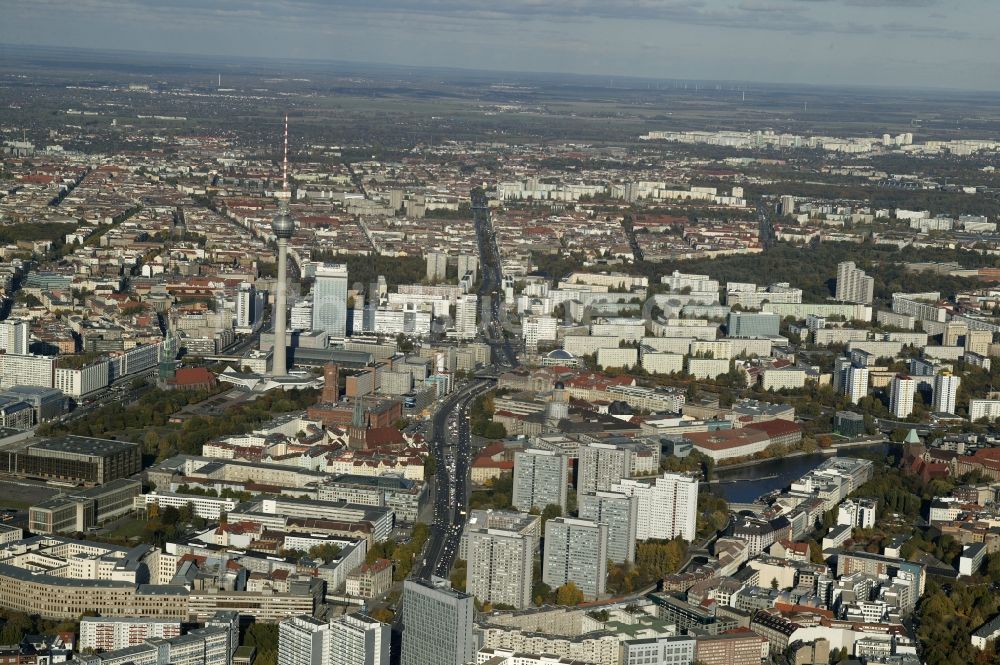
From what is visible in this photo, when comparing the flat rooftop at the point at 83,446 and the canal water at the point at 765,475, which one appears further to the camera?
the canal water at the point at 765,475

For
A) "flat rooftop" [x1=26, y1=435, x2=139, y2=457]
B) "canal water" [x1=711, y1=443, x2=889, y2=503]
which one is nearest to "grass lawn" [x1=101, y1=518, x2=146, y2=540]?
"flat rooftop" [x1=26, y1=435, x2=139, y2=457]

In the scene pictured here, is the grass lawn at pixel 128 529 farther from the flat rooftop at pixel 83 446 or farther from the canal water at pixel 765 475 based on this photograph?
the canal water at pixel 765 475

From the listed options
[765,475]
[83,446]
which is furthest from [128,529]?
[765,475]

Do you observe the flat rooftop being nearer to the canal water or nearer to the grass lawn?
the grass lawn

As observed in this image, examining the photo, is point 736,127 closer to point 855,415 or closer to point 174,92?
point 174,92

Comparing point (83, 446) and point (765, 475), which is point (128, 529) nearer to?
point (83, 446)

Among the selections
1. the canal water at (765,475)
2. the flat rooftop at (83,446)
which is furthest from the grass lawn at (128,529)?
the canal water at (765,475)

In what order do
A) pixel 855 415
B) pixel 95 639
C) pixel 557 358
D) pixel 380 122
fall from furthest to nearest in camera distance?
pixel 380 122 < pixel 557 358 < pixel 855 415 < pixel 95 639

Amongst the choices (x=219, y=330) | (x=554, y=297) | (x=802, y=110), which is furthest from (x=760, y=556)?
(x=802, y=110)
